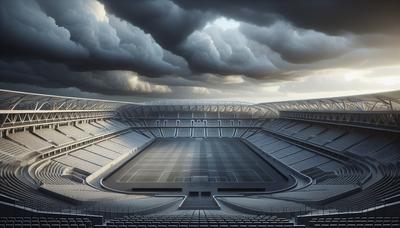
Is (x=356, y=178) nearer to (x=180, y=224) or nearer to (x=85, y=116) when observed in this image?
(x=180, y=224)

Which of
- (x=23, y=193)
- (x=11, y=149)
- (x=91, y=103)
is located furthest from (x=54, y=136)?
(x=23, y=193)

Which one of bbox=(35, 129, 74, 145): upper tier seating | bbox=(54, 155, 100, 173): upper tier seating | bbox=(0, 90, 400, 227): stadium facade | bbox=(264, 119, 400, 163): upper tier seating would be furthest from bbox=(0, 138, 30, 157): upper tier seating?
bbox=(264, 119, 400, 163): upper tier seating

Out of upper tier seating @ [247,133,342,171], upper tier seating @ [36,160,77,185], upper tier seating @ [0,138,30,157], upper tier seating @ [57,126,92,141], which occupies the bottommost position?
upper tier seating @ [36,160,77,185]

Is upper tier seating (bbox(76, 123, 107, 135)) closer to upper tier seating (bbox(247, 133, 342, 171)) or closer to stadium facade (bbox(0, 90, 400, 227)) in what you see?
stadium facade (bbox(0, 90, 400, 227))

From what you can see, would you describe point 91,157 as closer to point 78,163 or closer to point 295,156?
point 78,163

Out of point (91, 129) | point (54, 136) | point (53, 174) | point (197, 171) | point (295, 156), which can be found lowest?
point (197, 171)

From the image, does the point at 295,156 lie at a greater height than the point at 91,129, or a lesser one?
lesser

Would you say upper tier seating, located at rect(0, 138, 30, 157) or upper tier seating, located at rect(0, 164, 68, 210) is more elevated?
upper tier seating, located at rect(0, 138, 30, 157)

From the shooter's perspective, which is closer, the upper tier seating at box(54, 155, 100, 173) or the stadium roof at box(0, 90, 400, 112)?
the stadium roof at box(0, 90, 400, 112)

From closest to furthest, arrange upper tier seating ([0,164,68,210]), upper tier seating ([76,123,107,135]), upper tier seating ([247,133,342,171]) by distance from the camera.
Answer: upper tier seating ([0,164,68,210]) < upper tier seating ([247,133,342,171]) < upper tier seating ([76,123,107,135])
